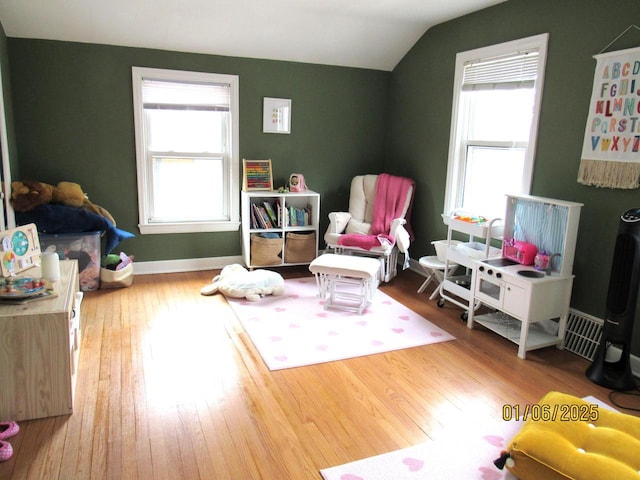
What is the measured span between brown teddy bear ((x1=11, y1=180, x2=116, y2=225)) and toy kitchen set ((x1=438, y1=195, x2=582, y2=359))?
10.1 ft

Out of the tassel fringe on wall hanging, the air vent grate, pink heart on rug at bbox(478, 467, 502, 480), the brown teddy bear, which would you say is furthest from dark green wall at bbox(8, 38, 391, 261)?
pink heart on rug at bbox(478, 467, 502, 480)

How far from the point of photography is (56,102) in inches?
161

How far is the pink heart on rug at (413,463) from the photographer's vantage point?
2.03 meters

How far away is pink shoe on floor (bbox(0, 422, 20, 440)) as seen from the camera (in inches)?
82.8

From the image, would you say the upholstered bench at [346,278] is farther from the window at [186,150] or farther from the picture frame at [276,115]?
the picture frame at [276,115]

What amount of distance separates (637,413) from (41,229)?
4.16 metres

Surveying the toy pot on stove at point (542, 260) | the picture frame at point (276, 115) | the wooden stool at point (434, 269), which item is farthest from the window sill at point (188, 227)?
the toy pot on stove at point (542, 260)

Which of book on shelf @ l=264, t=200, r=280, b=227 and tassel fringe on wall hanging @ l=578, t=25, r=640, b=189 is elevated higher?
tassel fringe on wall hanging @ l=578, t=25, r=640, b=189

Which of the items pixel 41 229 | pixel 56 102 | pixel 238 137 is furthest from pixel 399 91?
pixel 41 229

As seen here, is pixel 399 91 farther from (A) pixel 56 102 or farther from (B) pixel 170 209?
(A) pixel 56 102

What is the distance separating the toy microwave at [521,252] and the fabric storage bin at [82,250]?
3.22m

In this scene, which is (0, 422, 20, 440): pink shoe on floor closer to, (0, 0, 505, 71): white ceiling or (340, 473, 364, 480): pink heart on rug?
(340, 473, 364, 480): pink heart on rug

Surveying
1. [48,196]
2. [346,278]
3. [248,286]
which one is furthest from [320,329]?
[48,196]
